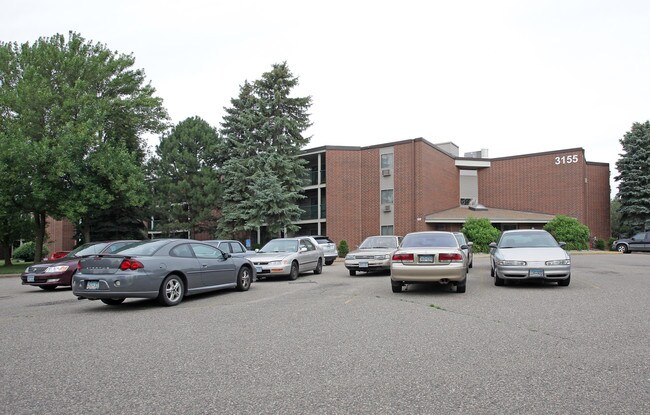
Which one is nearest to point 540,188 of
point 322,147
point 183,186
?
point 322,147

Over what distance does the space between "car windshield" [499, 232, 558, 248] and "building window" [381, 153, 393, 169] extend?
25.3m

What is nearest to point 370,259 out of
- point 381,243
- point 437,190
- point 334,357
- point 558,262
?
point 381,243

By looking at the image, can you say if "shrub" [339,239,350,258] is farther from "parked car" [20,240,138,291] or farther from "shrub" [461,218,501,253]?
"parked car" [20,240,138,291]

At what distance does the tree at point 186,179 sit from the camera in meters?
36.2

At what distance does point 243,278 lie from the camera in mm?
12570

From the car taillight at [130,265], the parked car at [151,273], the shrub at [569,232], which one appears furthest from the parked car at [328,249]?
the shrub at [569,232]

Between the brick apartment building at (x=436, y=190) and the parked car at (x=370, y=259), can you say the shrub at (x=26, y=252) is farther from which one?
the parked car at (x=370, y=259)

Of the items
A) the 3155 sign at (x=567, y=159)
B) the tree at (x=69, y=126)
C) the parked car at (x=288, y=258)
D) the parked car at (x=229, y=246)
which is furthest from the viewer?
the 3155 sign at (x=567, y=159)

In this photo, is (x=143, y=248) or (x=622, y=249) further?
(x=622, y=249)

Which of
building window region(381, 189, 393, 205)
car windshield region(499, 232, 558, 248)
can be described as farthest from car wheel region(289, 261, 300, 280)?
building window region(381, 189, 393, 205)

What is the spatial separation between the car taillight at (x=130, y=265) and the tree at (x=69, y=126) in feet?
60.6

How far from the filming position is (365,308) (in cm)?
914

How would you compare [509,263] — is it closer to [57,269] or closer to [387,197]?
[57,269]

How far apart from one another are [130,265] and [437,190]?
3290 cm
